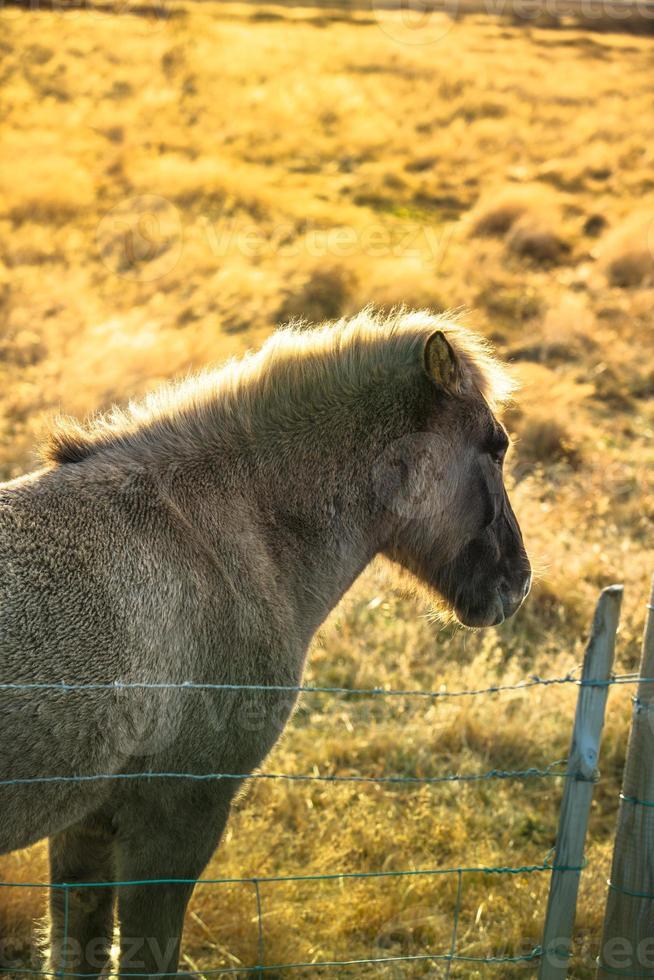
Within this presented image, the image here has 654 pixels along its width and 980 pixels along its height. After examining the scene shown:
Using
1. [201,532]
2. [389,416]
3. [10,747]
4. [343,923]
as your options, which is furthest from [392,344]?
[343,923]

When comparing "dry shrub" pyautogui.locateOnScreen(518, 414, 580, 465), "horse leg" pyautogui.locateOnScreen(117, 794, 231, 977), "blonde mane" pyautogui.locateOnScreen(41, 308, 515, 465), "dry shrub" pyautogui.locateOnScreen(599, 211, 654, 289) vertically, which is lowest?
"dry shrub" pyautogui.locateOnScreen(599, 211, 654, 289)

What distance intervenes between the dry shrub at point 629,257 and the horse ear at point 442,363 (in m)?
11.4

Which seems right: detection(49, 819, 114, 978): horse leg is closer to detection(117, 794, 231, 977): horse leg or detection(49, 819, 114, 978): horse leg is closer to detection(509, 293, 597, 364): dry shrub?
detection(117, 794, 231, 977): horse leg

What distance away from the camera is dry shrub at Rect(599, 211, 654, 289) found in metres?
14.3

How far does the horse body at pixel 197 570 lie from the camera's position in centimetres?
288

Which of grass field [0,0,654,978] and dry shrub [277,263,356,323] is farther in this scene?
dry shrub [277,263,356,323]

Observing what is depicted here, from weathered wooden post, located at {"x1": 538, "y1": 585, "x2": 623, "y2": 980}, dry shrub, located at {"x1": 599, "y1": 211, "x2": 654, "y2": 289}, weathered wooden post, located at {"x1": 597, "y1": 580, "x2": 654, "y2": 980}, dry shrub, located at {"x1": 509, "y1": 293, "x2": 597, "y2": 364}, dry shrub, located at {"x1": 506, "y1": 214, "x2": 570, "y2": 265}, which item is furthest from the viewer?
dry shrub, located at {"x1": 506, "y1": 214, "x2": 570, "y2": 265}

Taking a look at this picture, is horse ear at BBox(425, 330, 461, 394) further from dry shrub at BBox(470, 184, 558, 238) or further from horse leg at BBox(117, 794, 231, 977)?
dry shrub at BBox(470, 184, 558, 238)

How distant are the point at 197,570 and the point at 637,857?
1678 mm

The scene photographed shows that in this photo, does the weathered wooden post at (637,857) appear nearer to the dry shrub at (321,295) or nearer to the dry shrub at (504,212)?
the dry shrub at (321,295)

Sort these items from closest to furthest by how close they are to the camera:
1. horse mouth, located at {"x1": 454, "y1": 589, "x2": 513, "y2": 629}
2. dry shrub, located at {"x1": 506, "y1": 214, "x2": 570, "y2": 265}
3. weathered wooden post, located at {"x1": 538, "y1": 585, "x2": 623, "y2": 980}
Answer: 1. weathered wooden post, located at {"x1": 538, "y1": 585, "x2": 623, "y2": 980}
2. horse mouth, located at {"x1": 454, "y1": 589, "x2": 513, "y2": 629}
3. dry shrub, located at {"x1": 506, "y1": 214, "x2": 570, "y2": 265}

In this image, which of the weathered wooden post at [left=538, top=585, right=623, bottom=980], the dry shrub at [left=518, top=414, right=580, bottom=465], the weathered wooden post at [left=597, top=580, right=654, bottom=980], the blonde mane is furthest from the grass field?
the weathered wooden post at [left=538, top=585, right=623, bottom=980]

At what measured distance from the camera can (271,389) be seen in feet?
11.6

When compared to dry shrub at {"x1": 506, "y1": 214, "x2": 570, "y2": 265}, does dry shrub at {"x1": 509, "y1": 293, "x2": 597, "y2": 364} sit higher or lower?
higher
